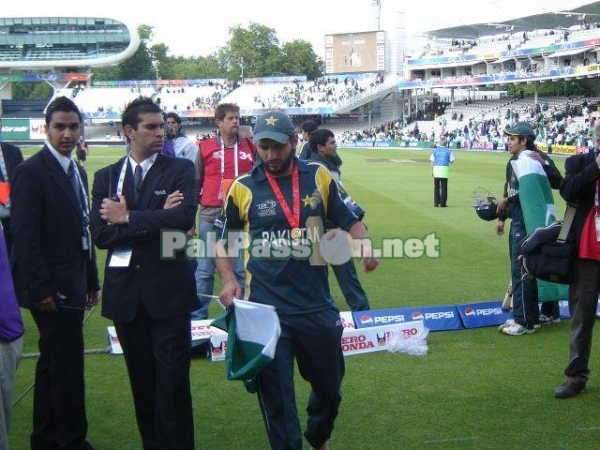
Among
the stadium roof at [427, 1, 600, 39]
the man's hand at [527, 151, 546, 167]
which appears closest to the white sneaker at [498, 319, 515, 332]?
the man's hand at [527, 151, 546, 167]

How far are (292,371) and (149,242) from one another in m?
1.08

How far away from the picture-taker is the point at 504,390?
19.1 feet

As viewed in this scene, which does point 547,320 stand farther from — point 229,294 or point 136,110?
point 136,110

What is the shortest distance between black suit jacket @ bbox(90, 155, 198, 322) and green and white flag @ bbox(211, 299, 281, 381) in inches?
12.0

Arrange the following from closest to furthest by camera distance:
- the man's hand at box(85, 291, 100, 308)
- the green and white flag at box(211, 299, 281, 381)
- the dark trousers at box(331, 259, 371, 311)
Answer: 1. the green and white flag at box(211, 299, 281, 381)
2. the man's hand at box(85, 291, 100, 308)
3. the dark trousers at box(331, 259, 371, 311)

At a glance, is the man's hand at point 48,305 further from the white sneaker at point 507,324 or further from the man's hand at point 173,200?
the white sneaker at point 507,324

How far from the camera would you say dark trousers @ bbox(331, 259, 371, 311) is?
7973mm

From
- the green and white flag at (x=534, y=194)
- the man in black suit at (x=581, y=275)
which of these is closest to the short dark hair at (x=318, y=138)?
the green and white flag at (x=534, y=194)

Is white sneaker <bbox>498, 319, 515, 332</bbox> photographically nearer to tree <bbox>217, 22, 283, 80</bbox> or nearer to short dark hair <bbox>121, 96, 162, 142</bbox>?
short dark hair <bbox>121, 96, 162, 142</bbox>

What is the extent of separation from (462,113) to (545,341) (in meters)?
63.8

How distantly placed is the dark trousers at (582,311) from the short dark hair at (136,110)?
10.4 feet

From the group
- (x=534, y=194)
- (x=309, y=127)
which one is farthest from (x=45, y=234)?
(x=309, y=127)

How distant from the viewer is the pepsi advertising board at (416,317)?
23.8 ft

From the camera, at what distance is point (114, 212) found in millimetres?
4262
